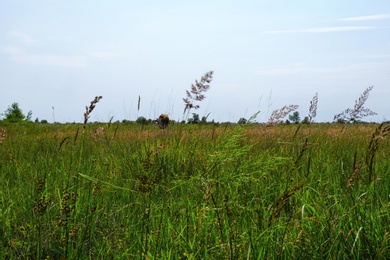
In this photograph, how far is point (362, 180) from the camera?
330cm

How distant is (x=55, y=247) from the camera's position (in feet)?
7.74

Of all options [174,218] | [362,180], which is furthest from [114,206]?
[362,180]

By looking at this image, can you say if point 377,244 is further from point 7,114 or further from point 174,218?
point 7,114

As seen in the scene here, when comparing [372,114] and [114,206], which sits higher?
[372,114]

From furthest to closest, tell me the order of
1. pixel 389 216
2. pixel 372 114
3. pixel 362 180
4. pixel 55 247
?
pixel 362 180, pixel 372 114, pixel 55 247, pixel 389 216

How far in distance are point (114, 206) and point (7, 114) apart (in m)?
23.6

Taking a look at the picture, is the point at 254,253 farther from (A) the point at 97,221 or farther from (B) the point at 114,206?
(B) the point at 114,206

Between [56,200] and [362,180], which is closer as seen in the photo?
[56,200]

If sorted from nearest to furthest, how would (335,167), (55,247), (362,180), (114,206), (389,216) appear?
(389,216)
(55,247)
(114,206)
(362,180)
(335,167)

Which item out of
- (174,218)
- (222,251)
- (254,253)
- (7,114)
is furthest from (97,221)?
(7,114)

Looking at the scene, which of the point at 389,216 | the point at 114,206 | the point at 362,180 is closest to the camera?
the point at 389,216

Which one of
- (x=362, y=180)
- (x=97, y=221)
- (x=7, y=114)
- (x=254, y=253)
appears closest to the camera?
(x=254, y=253)

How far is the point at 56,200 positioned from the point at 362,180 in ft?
7.27

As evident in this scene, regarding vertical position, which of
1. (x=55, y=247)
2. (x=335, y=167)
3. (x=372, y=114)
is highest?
(x=372, y=114)
